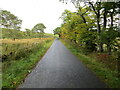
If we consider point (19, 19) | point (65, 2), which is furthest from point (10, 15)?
point (65, 2)

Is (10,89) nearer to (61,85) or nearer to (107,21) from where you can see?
(61,85)

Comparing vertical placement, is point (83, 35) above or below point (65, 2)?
below

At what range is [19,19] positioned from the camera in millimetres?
45781

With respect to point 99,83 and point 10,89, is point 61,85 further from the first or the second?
point 10,89

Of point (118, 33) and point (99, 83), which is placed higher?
point (118, 33)

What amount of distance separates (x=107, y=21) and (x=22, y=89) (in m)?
11.1

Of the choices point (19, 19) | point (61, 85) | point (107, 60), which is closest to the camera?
point (61, 85)

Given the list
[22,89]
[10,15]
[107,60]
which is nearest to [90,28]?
[107,60]

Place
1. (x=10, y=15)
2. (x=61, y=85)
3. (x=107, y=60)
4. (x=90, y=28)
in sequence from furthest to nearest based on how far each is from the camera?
1. (x=10, y=15)
2. (x=90, y=28)
3. (x=107, y=60)
4. (x=61, y=85)

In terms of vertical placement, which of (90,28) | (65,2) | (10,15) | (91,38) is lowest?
(91,38)

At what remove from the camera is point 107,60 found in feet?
26.1

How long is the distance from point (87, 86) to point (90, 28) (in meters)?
9.93

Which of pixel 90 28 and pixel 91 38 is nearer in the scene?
pixel 91 38

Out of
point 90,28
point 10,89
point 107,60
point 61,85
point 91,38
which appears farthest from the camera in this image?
point 90,28
